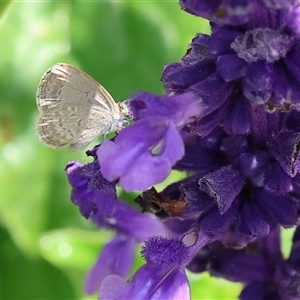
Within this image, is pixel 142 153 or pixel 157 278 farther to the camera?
pixel 157 278

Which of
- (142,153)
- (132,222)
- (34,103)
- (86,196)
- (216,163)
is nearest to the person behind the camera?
(142,153)

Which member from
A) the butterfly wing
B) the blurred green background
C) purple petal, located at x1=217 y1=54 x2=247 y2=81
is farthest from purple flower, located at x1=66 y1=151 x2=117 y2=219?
the blurred green background

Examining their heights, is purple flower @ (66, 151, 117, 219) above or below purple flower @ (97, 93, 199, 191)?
below

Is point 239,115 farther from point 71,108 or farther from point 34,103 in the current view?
point 34,103

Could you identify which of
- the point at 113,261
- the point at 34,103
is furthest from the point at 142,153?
the point at 34,103

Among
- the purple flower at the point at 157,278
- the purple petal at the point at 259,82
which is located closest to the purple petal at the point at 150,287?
the purple flower at the point at 157,278

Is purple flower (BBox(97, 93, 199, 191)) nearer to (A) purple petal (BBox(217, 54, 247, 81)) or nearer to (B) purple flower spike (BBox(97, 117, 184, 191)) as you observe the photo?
(B) purple flower spike (BBox(97, 117, 184, 191))

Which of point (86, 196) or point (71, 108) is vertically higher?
point (71, 108)
